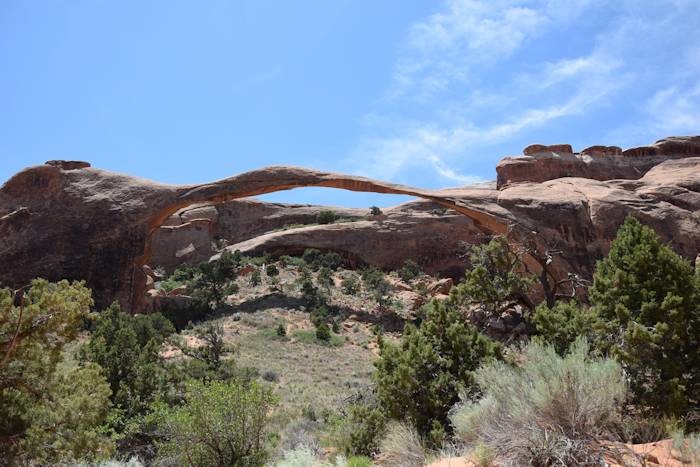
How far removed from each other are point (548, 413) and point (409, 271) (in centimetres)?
2811

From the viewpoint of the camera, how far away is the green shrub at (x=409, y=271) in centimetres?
3369

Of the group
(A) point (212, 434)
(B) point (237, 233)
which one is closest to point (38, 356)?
(A) point (212, 434)

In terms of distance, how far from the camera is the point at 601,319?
943 centimetres

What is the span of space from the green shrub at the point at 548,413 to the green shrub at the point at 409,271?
26.5m

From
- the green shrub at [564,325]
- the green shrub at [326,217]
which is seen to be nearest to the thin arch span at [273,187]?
the green shrub at [564,325]

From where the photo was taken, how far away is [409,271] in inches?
1336

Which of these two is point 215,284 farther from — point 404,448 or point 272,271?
point 404,448

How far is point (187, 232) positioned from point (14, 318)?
114ft

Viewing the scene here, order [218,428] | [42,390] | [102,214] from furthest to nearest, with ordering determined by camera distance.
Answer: [102,214], [218,428], [42,390]

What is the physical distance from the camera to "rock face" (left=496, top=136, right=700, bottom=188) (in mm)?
27828

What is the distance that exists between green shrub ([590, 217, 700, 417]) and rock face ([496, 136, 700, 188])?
1876 centimetres

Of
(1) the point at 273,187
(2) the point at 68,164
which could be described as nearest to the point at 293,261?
(1) the point at 273,187

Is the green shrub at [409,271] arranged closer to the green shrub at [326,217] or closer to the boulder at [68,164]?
the green shrub at [326,217]

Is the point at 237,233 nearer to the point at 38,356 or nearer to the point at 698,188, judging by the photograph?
the point at 698,188
